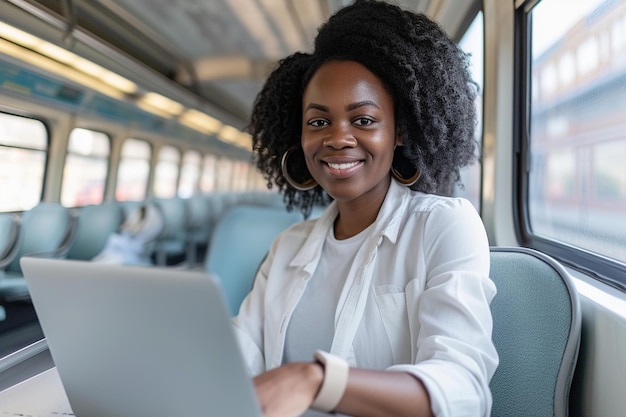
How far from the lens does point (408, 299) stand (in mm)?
1288

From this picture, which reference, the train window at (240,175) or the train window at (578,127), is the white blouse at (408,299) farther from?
the train window at (240,175)

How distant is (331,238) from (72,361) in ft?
2.53

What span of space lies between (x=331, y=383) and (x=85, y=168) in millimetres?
5970

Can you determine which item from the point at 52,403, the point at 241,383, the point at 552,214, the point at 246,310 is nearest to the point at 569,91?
the point at 552,214

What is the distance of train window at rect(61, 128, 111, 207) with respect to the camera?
18.0 ft

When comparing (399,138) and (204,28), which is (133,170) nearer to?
(204,28)

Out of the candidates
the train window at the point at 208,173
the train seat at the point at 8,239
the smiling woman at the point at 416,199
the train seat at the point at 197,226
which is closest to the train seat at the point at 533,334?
the smiling woman at the point at 416,199

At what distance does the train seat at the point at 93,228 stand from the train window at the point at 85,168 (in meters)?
0.20

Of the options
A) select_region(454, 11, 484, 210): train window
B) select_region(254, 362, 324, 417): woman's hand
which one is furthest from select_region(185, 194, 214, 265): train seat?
select_region(254, 362, 324, 417): woman's hand

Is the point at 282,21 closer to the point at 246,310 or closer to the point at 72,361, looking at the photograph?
the point at 246,310

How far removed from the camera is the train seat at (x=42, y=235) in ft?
6.93

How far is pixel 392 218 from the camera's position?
1407mm

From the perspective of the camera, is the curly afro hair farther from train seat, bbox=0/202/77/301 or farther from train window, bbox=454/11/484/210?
train seat, bbox=0/202/77/301

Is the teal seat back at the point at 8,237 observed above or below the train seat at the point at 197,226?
above
